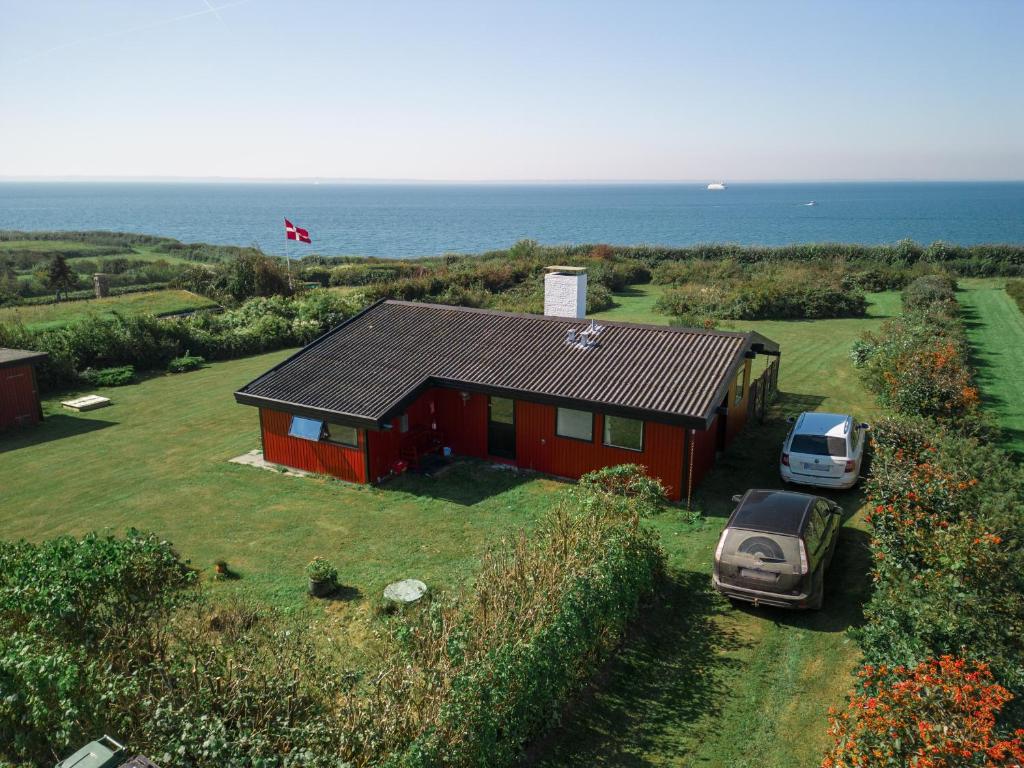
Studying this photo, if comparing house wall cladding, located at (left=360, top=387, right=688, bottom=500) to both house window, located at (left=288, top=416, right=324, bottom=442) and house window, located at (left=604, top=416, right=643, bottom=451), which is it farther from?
house window, located at (left=288, top=416, right=324, bottom=442)

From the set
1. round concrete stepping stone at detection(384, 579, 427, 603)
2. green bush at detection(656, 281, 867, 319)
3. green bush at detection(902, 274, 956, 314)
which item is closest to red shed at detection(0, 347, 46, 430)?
round concrete stepping stone at detection(384, 579, 427, 603)

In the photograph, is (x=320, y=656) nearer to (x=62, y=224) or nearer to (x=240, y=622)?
(x=240, y=622)

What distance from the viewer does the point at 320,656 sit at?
10.4 m

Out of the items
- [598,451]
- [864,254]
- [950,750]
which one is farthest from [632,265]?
[950,750]

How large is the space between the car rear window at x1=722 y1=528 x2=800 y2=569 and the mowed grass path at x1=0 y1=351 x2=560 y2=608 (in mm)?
4310

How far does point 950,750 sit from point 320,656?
771cm

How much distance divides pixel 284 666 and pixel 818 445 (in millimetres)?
12540

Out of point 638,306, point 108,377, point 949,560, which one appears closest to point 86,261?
point 108,377

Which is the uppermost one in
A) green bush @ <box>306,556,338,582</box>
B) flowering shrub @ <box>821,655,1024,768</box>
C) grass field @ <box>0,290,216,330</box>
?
flowering shrub @ <box>821,655,1024,768</box>

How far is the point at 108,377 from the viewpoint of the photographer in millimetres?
27703

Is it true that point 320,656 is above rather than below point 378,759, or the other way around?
below

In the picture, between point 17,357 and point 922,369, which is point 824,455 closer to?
point 922,369

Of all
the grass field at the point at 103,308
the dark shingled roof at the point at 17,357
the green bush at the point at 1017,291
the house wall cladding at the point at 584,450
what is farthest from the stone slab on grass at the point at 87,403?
the green bush at the point at 1017,291

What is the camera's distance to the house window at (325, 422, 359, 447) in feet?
57.6
